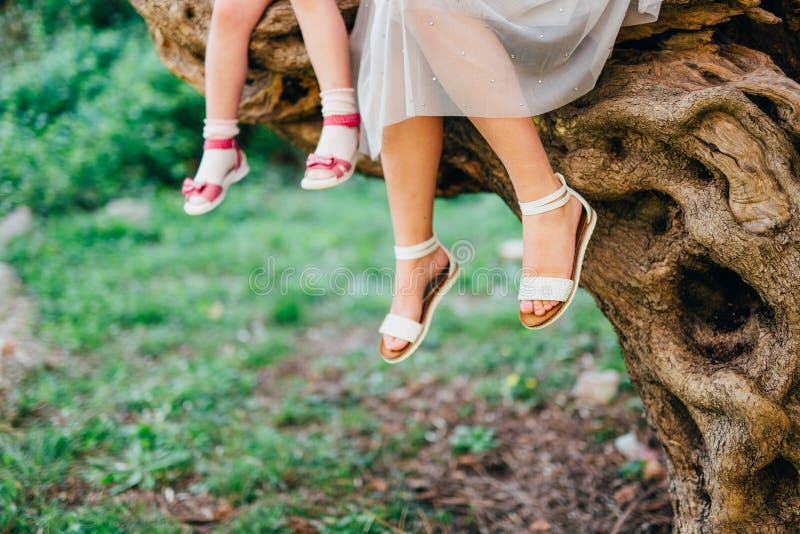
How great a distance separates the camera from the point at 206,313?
181 inches

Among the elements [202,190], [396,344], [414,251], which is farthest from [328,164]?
[396,344]

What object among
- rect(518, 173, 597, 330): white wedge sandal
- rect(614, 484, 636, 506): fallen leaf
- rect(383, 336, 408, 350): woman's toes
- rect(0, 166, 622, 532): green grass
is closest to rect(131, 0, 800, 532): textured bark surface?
rect(518, 173, 597, 330): white wedge sandal

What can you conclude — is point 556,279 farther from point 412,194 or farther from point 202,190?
point 202,190

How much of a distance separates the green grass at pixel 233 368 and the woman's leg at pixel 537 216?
126 centimetres

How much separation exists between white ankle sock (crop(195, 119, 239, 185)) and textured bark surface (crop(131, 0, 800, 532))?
862mm

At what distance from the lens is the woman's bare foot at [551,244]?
1.92 meters

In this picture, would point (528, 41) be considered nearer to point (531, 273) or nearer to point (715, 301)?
point (531, 273)

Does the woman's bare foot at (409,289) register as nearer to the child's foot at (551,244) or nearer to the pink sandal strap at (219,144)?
the child's foot at (551,244)

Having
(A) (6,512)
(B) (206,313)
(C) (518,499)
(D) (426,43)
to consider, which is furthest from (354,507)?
(B) (206,313)

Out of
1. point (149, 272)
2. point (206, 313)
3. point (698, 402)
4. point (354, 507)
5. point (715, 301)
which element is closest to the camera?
point (698, 402)

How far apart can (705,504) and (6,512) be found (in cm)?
233

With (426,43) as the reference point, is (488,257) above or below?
below

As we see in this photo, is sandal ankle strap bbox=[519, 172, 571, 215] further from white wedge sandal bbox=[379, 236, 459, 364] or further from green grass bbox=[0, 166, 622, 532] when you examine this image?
green grass bbox=[0, 166, 622, 532]

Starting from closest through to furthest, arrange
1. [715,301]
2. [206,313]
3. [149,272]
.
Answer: [715,301], [206,313], [149,272]
